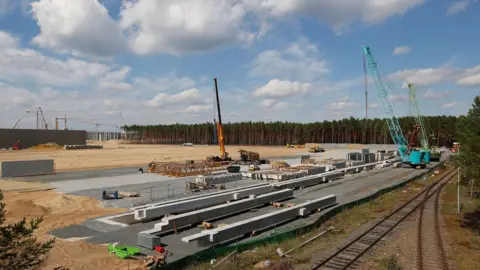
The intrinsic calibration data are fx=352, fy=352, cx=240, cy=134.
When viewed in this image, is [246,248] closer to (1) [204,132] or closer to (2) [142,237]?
(2) [142,237]

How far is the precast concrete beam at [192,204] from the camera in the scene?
20266 mm

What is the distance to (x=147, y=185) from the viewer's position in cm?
3444

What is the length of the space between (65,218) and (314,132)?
14610 centimetres

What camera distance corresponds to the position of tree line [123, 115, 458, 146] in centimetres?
12938

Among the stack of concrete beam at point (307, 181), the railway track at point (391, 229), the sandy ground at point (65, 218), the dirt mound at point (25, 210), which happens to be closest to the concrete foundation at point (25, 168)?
the sandy ground at point (65, 218)

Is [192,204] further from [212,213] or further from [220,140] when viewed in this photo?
[220,140]

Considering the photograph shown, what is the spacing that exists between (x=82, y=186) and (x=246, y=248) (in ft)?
79.9

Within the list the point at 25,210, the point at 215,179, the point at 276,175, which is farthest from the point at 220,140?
the point at 25,210

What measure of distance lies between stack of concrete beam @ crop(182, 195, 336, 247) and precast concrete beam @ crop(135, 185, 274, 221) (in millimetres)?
5629

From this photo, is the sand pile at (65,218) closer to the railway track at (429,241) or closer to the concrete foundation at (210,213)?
the concrete foundation at (210,213)

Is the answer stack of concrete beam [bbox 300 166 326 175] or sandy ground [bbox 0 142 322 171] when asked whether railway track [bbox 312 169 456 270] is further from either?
sandy ground [bbox 0 142 322 171]

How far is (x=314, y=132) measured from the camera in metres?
160

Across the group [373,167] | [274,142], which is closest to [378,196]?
[373,167]

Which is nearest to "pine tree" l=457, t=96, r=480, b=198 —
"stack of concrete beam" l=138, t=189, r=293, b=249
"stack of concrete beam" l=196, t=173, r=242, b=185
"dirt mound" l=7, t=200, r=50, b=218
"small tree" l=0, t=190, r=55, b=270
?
"stack of concrete beam" l=138, t=189, r=293, b=249
